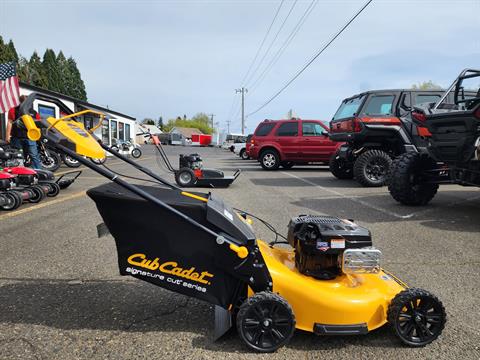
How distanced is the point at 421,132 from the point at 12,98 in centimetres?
951

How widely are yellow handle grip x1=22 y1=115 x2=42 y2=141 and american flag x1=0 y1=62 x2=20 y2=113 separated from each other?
8.47m

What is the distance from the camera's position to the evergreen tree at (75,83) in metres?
75.1

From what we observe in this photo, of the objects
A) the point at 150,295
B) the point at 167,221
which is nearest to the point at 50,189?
the point at 150,295

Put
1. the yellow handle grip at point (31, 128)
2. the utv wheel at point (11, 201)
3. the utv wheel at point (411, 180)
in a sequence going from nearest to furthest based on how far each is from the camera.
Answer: the yellow handle grip at point (31, 128)
the utv wheel at point (11, 201)
the utv wheel at point (411, 180)

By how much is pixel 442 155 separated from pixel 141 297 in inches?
190

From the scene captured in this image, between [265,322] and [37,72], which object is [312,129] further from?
[37,72]

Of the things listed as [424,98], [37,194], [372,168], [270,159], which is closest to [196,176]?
[37,194]

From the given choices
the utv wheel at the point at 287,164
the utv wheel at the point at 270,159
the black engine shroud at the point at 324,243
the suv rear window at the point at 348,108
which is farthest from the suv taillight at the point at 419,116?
the utv wheel at the point at 287,164

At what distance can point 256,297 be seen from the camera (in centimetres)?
243

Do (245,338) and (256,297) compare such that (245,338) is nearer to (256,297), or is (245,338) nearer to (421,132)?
(256,297)

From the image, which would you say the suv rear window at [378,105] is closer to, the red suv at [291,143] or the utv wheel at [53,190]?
the red suv at [291,143]

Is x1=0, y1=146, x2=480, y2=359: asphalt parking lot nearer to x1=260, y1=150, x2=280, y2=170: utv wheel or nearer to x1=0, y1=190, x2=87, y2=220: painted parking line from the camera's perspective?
x1=0, y1=190, x2=87, y2=220: painted parking line

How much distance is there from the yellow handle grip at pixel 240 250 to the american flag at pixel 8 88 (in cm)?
932

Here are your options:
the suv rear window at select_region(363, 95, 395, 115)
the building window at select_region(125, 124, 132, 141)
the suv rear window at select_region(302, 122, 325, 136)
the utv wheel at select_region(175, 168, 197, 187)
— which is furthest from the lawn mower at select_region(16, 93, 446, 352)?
the building window at select_region(125, 124, 132, 141)
